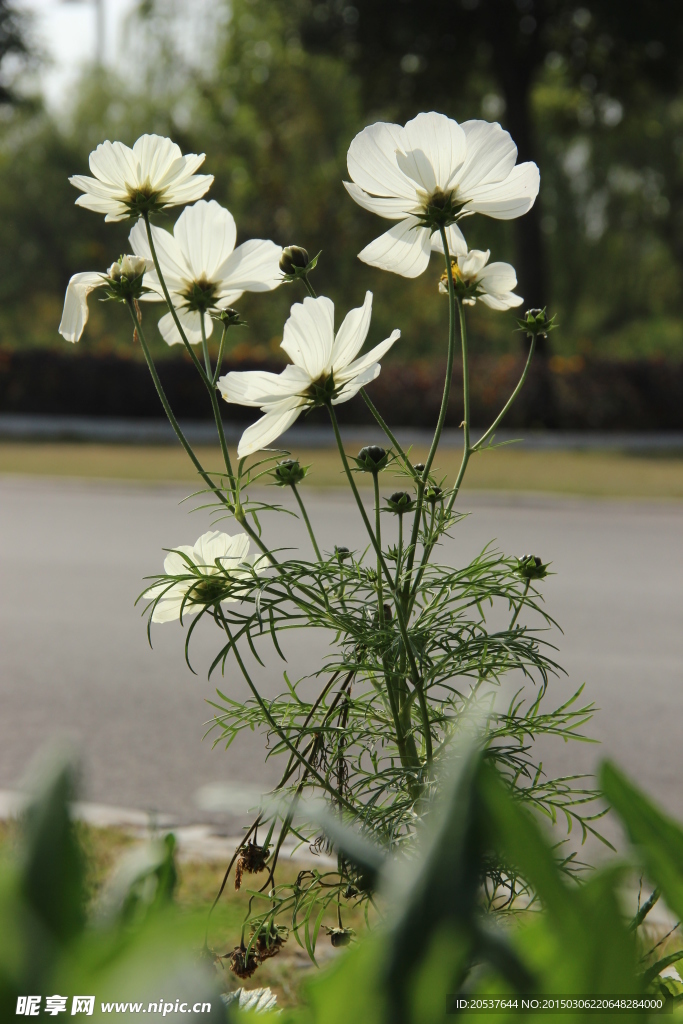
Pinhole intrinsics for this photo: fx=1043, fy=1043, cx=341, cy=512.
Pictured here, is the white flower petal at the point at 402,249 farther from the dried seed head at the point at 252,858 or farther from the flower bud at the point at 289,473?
the dried seed head at the point at 252,858

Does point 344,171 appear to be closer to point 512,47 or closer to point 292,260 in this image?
point 512,47

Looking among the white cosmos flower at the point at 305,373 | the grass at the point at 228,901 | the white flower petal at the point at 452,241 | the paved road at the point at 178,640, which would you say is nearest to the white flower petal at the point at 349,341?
the white cosmos flower at the point at 305,373

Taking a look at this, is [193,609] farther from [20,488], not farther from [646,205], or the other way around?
[646,205]

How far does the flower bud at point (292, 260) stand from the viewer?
137 centimetres

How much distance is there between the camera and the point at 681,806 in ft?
13.0

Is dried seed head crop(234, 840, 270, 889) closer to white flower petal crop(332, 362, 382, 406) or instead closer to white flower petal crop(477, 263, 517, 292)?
white flower petal crop(332, 362, 382, 406)

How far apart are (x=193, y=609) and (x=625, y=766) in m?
3.51

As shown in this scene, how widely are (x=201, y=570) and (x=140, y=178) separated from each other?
52cm

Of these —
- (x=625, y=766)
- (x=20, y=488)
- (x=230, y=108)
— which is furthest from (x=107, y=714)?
(x=230, y=108)

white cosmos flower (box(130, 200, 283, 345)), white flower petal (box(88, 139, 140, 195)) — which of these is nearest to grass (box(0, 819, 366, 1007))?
white cosmos flower (box(130, 200, 283, 345))

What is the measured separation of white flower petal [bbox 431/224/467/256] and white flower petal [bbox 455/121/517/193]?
0.13 metres

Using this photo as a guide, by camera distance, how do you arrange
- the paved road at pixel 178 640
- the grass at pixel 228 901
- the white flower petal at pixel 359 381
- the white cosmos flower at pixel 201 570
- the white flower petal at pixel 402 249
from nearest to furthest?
1. the white flower petal at pixel 359 381
2. the white cosmos flower at pixel 201 570
3. the white flower petal at pixel 402 249
4. the grass at pixel 228 901
5. the paved road at pixel 178 640

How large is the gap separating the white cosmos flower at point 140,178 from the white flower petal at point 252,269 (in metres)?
0.10

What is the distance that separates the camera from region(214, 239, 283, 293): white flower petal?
1383 mm
